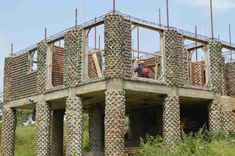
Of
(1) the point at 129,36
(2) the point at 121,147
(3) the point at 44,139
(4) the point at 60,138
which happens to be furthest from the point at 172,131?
(4) the point at 60,138

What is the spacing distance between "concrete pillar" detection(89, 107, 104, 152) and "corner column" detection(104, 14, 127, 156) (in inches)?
258

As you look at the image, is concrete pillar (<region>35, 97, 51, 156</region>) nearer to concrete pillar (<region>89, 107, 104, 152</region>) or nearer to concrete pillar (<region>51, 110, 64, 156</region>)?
concrete pillar (<region>89, 107, 104, 152</region>)

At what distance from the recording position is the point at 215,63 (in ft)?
84.7

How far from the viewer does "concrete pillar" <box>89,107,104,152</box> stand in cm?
2680

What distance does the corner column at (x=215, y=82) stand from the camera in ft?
82.3

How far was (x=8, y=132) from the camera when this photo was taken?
27.8 metres

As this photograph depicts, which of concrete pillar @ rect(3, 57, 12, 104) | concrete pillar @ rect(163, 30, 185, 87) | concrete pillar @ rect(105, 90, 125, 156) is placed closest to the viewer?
concrete pillar @ rect(105, 90, 125, 156)

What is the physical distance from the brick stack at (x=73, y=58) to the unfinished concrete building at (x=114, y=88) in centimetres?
5

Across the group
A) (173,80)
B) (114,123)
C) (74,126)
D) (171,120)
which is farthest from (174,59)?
(74,126)

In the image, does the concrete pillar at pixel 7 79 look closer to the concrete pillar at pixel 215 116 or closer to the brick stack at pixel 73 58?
the brick stack at pixel 73 58

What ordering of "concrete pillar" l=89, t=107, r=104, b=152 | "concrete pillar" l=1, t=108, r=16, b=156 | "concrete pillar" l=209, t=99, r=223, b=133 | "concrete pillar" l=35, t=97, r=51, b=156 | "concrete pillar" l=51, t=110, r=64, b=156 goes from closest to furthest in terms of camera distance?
"concrete pillar" l=35, t=97, r=51, b=156 → "concrete pillar" l=209, t=99, r=223, b=133 → "concrete pillar" l=89, t=107, r=104, b=152 → "concrete pillar" l=1, t=108, r=16, b=156 → "concrete pillar" l=51, t=110, r=64, b=156

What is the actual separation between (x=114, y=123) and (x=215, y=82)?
7833 millimetres

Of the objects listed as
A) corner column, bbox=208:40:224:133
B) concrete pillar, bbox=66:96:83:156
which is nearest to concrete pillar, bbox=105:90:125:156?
concrete pillar, bbox=66:96:83:156

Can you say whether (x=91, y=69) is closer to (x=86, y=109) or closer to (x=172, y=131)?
(x=86, y=109)
